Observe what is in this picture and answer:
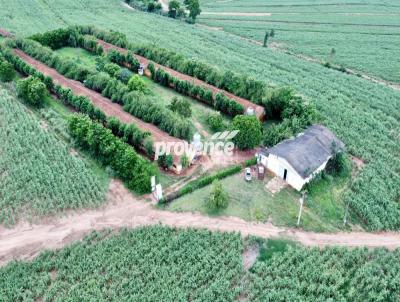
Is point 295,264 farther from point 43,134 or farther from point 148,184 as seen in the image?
point 43,134

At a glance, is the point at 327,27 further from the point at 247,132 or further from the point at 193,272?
the point at 193,272

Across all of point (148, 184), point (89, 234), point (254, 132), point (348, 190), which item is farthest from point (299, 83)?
point (89, 234)

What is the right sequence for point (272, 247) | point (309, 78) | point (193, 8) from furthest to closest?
point (193, 8) → point (309, 78) → point (272, 247)

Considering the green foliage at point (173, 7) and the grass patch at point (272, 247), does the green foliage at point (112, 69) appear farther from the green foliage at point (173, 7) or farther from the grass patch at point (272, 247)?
the green foliage at point (173, 7)

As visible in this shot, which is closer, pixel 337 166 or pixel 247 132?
pixel 337 166

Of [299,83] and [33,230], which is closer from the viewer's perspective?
[33,230]

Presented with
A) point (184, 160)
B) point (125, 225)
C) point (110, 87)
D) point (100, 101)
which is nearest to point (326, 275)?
point (125, 225)

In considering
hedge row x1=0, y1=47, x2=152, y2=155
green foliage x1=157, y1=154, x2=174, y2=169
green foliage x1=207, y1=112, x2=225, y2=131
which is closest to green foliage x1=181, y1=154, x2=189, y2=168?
green foliage x1=157, y1=154, x2=174, y2=169
